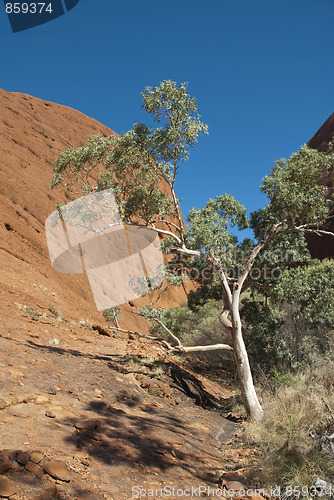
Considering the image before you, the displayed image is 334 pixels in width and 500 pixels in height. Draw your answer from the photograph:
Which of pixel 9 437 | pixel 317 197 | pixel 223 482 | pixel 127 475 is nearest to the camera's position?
pixel 9 437

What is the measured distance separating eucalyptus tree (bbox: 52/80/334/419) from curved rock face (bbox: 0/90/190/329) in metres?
2.07

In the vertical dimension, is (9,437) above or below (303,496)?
above

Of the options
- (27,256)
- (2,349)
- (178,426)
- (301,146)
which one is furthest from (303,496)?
(27,256)

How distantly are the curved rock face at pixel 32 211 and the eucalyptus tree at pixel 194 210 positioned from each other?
2073 mm

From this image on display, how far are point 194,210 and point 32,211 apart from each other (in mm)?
22405

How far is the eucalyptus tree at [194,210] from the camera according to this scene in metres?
9.72

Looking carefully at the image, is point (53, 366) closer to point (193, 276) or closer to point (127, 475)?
point (127, 475)

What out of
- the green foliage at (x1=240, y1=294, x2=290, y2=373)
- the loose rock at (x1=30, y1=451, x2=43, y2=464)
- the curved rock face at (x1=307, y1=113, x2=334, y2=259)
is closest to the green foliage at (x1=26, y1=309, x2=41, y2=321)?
the green foliage at (x1=240, y1=294, x2=290, y2=373)

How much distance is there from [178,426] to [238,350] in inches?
114

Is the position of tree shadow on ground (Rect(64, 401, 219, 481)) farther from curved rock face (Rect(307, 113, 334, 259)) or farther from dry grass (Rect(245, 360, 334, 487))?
curved rock face (Rect(307, 113, 334, 259))

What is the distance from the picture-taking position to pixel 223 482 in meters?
4.46

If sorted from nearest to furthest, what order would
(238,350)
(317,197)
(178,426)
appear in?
(178,426)
(238,350)
(317,197)

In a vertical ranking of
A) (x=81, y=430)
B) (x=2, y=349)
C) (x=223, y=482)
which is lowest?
(x=223, y=482)

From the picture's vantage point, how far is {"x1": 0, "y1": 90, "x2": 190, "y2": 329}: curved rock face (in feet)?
59.2
